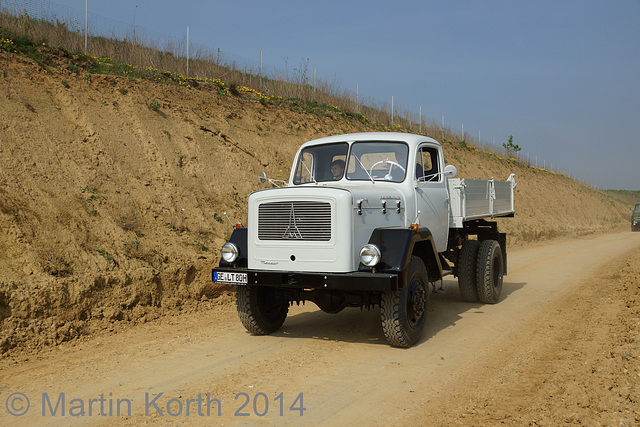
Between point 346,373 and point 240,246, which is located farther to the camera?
point 240,246

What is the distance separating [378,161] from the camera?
7715 mm

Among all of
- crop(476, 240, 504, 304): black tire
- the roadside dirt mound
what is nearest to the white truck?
crop(476, 240, 504, 304): black tire

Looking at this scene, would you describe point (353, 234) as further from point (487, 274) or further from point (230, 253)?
point (487, 274)

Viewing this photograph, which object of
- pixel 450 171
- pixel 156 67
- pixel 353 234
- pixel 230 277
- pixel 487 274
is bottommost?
pixel 487 274

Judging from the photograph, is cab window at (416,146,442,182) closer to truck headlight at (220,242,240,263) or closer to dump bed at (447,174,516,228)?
dump bed at (447,174,516,228)

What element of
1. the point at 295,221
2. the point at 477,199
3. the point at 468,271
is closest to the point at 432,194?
the point at 477,199

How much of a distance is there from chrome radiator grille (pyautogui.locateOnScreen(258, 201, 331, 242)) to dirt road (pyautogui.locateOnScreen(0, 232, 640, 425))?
1.42 meters

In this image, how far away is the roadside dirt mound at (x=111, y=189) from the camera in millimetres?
7500

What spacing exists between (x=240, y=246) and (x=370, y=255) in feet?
6.43

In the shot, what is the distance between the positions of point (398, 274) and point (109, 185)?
7021 mm

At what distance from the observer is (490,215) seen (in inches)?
398

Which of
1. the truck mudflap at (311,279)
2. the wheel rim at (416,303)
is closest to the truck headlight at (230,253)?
the truck mudflap at (311,279)

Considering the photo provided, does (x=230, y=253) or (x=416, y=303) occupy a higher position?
(x=230, y=253)

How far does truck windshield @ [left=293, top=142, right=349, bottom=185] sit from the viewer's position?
7.80 meters
